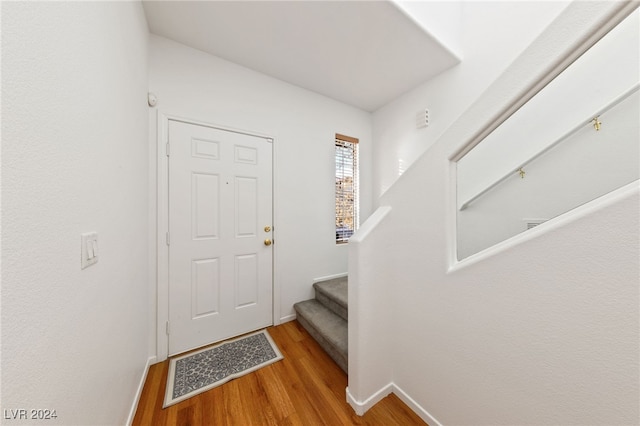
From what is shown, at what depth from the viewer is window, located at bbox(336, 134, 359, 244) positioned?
9.23 feet

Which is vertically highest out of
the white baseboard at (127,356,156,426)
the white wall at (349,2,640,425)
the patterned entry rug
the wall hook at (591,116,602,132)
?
the wall hook at (591,116,602,132)

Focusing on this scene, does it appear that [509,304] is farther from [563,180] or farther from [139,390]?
[139,390]

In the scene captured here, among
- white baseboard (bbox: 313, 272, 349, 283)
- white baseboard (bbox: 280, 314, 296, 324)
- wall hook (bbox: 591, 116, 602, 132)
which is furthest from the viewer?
white baseboard (bbox: 313, 272, 349, 283)

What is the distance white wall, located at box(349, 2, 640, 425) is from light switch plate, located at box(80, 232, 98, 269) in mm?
1194

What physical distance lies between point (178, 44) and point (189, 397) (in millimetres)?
2779

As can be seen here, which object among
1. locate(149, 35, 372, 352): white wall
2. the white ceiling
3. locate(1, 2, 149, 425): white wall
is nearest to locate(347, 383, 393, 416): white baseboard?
locate(149, 35, 372, 352): white wall

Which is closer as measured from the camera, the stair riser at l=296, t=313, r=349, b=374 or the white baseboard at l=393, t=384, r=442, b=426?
the white baseboard at l=393, t=384, r=442, b=426

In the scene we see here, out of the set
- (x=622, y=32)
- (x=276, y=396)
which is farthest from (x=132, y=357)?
(x=622, y=32)

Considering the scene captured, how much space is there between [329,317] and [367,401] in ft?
2.61

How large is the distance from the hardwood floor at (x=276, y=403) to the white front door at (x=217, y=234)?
1.47 feet

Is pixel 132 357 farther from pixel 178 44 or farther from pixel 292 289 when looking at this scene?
pixel 178 44

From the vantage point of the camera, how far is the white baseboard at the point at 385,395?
1247 millimetres

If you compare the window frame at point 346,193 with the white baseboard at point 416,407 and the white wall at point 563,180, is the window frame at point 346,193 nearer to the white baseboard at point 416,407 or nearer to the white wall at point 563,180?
the white wall at point 563,180

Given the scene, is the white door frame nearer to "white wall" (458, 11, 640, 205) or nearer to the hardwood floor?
the hardwood floor
